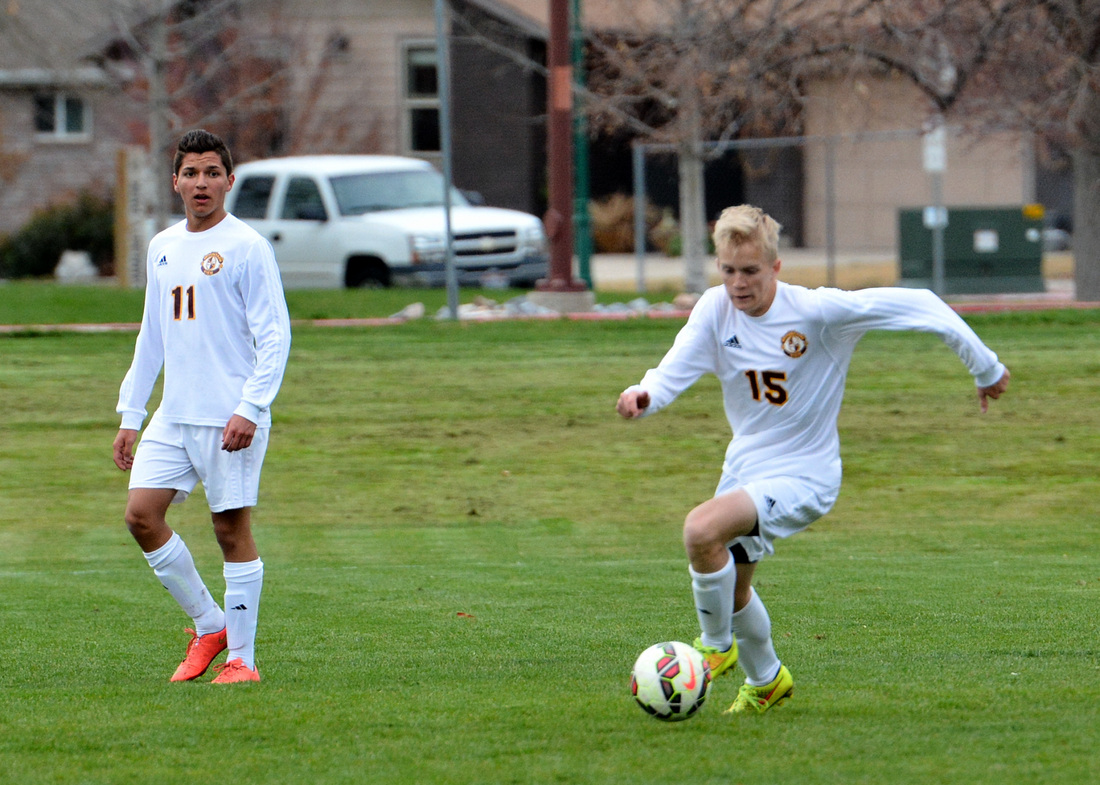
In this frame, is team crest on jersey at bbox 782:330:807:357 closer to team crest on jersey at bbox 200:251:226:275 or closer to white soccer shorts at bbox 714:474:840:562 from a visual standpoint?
white soccer shorts at bbox 714:474:840:562

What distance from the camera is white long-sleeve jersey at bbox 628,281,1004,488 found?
5457mm

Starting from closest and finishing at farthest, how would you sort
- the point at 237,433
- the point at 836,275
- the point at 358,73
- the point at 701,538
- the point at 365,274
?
the point at 701,538
the point at 237,433
the point at 365,274
the point at 836,275
the point at 358,73

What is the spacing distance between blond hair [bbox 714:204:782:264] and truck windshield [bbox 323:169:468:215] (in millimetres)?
19529

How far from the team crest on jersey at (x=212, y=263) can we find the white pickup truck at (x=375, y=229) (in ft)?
58.3

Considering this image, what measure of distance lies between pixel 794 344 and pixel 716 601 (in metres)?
0.88

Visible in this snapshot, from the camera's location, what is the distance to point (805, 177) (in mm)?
30422

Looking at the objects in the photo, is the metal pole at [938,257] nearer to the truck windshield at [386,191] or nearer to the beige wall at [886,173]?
the beige wall at [886,173]

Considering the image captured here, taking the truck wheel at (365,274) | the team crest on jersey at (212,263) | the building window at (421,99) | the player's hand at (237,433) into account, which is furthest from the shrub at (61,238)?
the player's hand at (237,433)

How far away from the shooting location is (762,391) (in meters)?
5.52

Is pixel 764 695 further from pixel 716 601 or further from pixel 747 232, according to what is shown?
pixel 747 232

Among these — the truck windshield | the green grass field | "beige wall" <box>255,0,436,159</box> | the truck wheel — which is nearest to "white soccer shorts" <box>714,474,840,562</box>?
the green grass field

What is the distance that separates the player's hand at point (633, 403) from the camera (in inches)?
209

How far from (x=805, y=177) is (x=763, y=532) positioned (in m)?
25.7

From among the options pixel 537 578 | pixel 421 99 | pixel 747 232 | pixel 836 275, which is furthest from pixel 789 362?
pixel 421 99
